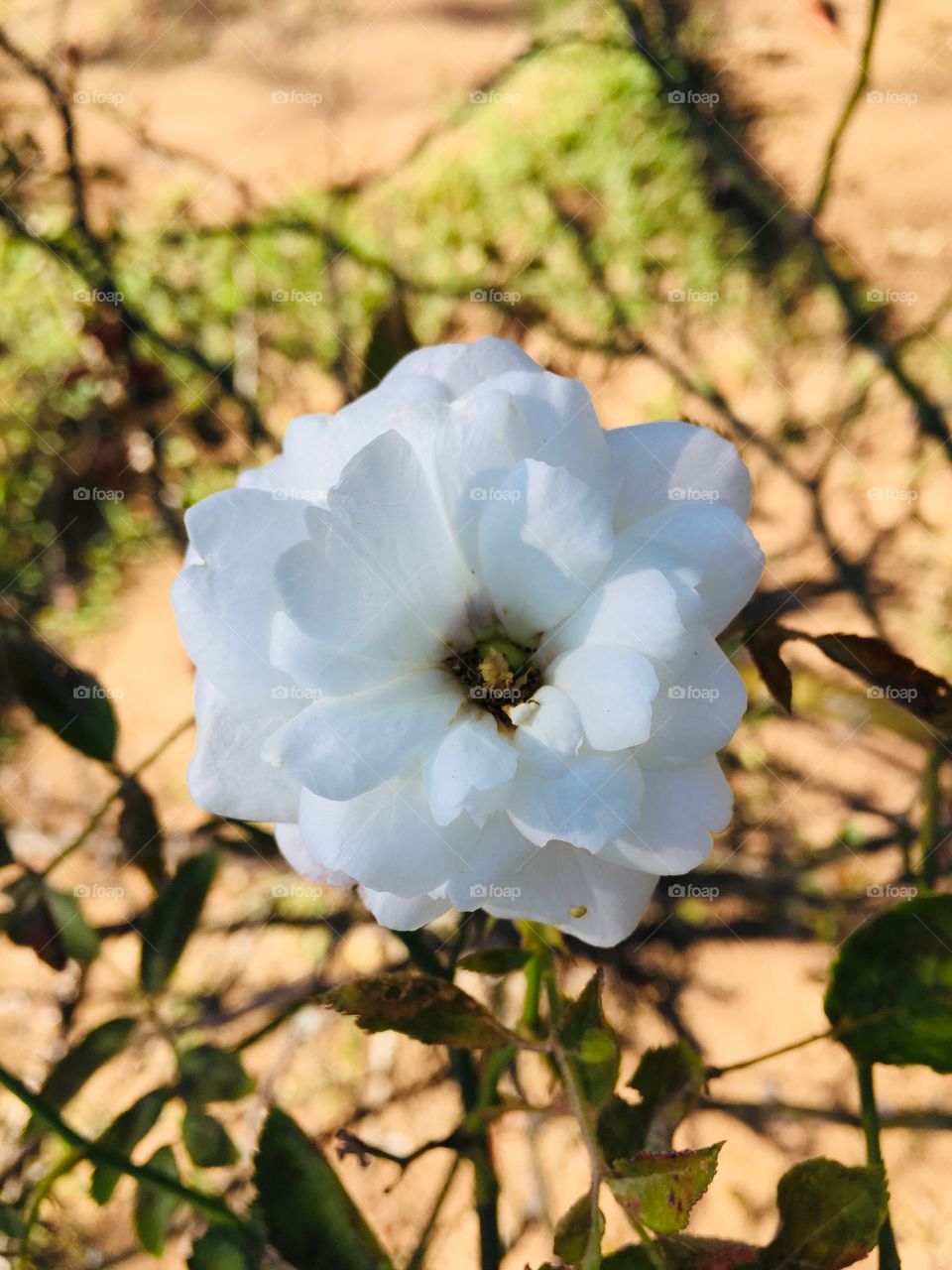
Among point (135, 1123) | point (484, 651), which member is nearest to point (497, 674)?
point (484, 651)

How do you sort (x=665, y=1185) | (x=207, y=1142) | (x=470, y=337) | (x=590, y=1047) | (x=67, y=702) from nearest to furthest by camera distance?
(x=665, y=1185) → (x=590, y=1047) → (x=207, y=1142) → (x=67, y=702) → (x=470, y=337)

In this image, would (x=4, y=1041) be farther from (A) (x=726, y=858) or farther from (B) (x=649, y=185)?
(B) (x=649, y=185)

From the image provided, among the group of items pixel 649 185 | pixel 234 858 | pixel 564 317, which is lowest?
pixel 234 858

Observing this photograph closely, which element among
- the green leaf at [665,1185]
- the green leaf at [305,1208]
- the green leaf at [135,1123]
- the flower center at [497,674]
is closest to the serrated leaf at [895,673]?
the flower center at [497,674]

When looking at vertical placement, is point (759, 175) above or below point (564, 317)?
above

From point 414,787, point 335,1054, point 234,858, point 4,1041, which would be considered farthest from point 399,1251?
point 414,787

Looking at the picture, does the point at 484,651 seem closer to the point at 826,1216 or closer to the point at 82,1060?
the point at 826,1216
